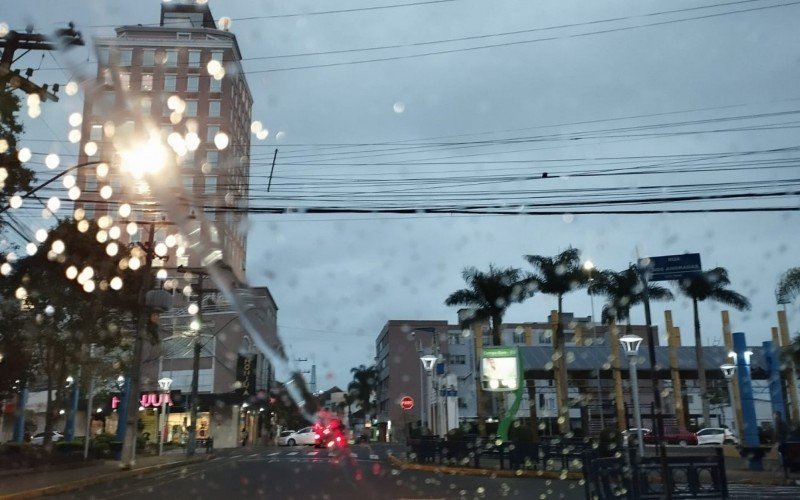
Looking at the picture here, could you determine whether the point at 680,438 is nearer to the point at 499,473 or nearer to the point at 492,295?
the point at 492,295

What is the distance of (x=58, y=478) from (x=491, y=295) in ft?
85.9

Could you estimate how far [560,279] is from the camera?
41.6m

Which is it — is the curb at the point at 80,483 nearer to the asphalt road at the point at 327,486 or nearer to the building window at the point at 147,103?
the asphalt road at the point at 327,486

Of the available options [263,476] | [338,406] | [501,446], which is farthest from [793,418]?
[338,406]

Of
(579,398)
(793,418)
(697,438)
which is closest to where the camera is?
(793,418)

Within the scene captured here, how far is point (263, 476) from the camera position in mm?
21969

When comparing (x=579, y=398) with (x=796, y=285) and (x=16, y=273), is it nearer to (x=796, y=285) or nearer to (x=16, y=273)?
(x=796, y=285)

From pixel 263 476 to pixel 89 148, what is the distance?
13.9 meters

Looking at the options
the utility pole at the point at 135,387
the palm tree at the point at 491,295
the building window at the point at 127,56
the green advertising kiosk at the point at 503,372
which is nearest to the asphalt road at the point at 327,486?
the utility pole at the point at 135,387

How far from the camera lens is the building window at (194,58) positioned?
62.1 metres

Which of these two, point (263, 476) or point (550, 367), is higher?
point (550, 367)

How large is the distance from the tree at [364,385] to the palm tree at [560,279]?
3457 inches

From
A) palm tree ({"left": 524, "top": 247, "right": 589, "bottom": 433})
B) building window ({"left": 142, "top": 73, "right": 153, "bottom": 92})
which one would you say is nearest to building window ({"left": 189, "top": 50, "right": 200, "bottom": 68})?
building window ({"left": 142, "top": 73, "right": 153, "bottom": 92})

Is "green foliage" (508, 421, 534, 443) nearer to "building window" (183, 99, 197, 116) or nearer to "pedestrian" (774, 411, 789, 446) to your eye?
"pedestrian" (774, 411, 789, 446)
